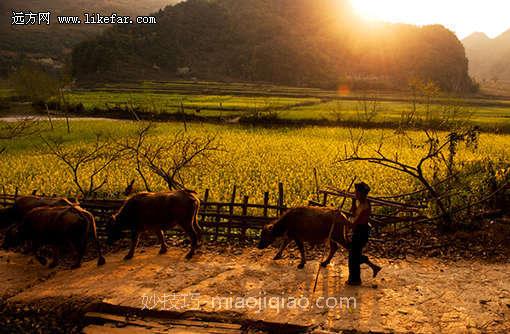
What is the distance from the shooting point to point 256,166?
20.5 metres

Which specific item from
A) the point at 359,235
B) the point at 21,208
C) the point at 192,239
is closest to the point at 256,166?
the point at 192,239

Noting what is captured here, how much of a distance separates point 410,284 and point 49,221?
7.52m

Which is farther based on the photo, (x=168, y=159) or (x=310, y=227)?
(x=168, y=159)

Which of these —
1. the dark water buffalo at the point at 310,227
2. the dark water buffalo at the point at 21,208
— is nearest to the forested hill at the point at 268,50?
the dark water buffalo at the point at 21,208

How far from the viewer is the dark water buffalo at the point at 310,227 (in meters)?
7.41

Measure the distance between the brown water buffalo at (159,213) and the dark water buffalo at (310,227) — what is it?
5.87 feet

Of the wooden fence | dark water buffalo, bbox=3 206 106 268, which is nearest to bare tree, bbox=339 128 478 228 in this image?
the wooden fence

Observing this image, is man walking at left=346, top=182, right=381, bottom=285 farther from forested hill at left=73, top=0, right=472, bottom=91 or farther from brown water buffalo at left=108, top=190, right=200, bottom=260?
forested hill at left=73, top=0, right=472, bottom=91

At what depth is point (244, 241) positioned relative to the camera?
9773mm

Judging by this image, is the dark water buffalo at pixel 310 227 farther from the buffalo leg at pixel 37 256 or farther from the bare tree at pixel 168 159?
the buffalo leg at pixel 37 256

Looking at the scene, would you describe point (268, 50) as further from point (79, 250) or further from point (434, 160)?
point (79, 250)

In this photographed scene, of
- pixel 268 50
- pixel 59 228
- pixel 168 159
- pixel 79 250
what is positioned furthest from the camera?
pixel 268 50

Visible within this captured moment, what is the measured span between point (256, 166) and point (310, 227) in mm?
13081

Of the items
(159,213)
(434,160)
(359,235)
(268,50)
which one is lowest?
(359,235)
